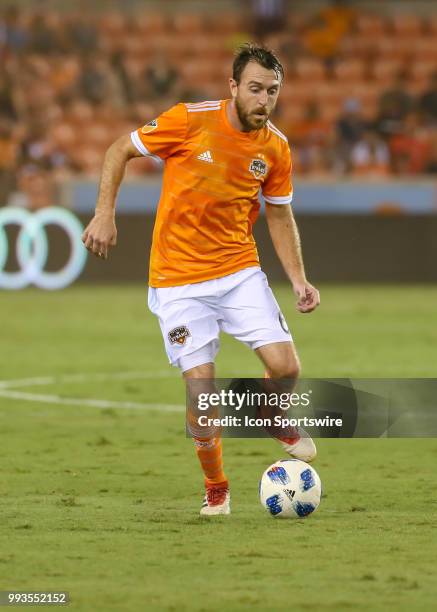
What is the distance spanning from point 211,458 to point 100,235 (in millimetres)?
1215

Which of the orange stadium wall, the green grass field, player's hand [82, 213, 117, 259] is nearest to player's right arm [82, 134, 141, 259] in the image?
player's hand [82, 213, 117, 259]

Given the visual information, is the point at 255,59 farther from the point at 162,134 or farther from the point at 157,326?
the point at 157,326

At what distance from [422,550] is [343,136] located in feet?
58.1

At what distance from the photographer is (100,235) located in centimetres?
633

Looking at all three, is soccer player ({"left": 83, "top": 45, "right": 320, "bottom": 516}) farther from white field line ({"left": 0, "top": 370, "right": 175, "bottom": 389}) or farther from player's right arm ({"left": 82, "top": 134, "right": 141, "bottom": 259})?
white field line ({"left": 0, "top": 370, "right": 175, "bottom": 389})

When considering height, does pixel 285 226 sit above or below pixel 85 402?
above

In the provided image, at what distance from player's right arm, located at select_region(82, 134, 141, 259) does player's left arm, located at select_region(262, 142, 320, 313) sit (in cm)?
73

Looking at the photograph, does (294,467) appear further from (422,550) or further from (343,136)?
(343,136)

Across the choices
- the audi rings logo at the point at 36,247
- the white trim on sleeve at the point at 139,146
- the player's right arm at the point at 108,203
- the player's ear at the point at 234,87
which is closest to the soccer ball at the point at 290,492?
the player's right arm at the point at 108,203

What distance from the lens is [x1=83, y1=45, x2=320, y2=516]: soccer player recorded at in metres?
6.65

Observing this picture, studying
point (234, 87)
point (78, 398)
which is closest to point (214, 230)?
point (234, 87)

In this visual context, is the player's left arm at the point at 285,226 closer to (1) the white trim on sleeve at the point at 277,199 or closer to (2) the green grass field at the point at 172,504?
(1) the white trim on sleeve at the point at 277,199

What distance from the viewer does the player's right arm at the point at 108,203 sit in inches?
250

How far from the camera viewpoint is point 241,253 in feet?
22.6
